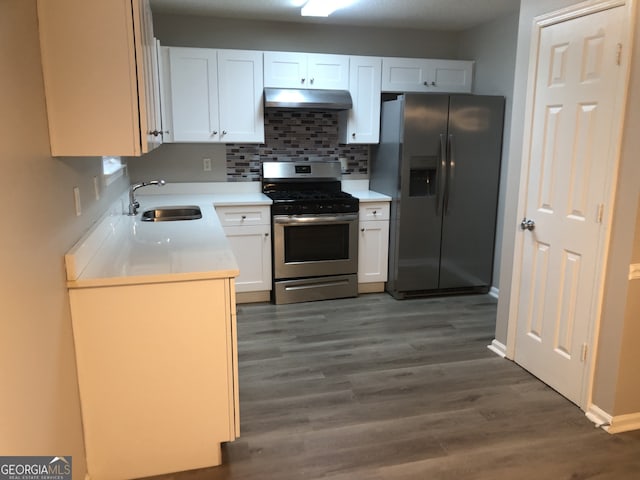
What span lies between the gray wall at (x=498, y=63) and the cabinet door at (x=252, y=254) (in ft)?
6.76

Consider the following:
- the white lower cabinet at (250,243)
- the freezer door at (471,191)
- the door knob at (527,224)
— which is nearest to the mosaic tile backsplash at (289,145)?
the white lower cabinet at (250,243)

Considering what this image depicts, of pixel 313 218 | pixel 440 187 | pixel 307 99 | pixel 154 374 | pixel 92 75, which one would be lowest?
pixel 154 374

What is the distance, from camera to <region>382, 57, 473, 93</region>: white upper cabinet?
442 centimetres

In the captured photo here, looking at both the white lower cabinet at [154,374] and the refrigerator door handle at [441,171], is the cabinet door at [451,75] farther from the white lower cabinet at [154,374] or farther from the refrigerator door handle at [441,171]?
the white lower cabinet at [154,374]

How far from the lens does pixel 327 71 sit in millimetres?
4266

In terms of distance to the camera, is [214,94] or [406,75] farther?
[406,75]

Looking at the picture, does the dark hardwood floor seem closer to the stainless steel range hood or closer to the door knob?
the door knob

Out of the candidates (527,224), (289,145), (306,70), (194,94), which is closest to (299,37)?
(306,70)

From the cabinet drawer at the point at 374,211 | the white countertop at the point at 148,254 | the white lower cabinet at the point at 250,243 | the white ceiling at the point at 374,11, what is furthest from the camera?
the cabinet drawer at the point at 374,211

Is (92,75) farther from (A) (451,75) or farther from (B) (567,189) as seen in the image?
(A) (451,75)

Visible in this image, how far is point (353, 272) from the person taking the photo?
14.4ft

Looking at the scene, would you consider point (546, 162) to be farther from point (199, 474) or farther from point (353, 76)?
point (199, 474)

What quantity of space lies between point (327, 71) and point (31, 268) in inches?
130

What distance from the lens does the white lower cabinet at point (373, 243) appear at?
4.36m
